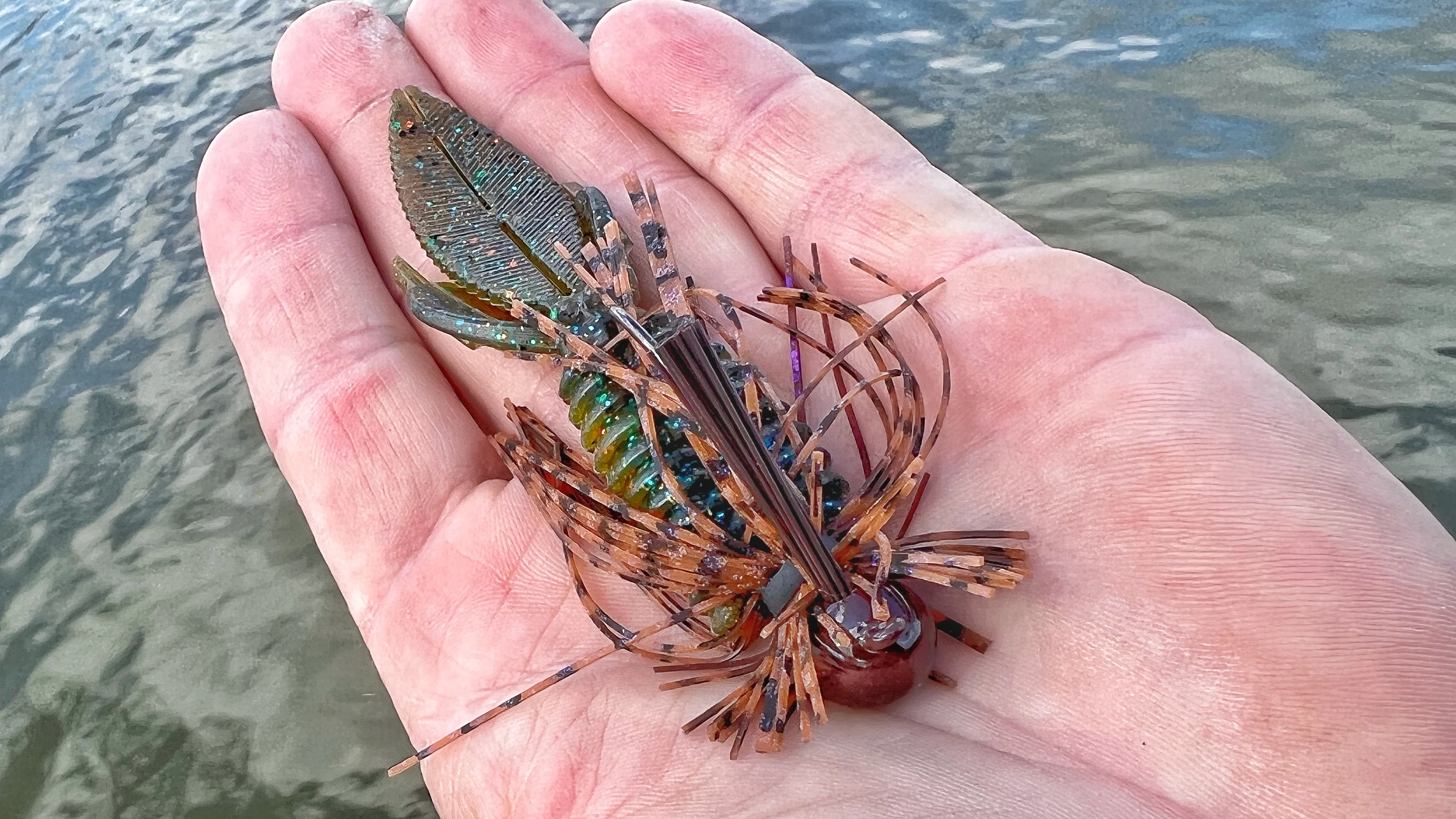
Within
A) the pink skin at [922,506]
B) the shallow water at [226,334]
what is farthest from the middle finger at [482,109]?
the shallow water at [226,334]

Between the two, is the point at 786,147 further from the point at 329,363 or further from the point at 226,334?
the point at 226,334

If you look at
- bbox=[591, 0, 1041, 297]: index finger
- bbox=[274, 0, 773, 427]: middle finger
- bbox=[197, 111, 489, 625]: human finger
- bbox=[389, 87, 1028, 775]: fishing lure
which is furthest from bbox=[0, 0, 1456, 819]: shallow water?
bbox=[591, 0, 1041, 297]: index finger

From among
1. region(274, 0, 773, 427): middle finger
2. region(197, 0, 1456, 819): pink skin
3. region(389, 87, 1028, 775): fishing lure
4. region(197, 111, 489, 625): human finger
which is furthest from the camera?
region(274, 0, 773, 427): middle finger

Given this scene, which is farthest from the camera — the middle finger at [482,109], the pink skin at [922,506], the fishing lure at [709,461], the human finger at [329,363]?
the middle finger at [482,109]

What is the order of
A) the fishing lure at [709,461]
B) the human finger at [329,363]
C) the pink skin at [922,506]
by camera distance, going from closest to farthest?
1. the pink skin at [922,506]
2. the fishing lure at [709,461]
3. the human finger at [329,363]

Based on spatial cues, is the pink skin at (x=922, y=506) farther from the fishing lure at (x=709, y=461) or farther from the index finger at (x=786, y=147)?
the fishing lure at (x=709, y=461)

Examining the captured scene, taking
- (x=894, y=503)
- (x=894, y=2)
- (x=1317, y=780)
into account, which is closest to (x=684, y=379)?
(x=894, y=503)

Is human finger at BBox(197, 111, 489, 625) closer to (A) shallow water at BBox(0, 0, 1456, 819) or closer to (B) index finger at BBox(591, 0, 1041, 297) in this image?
(A) shallow water at BBox(0, 0, 1456, 819)
